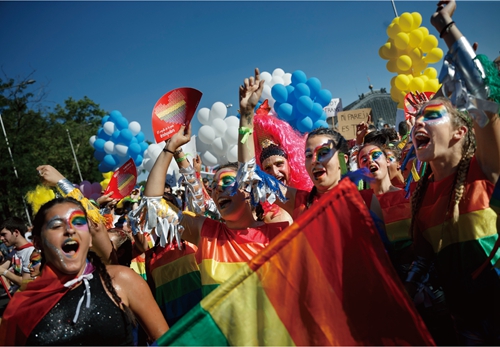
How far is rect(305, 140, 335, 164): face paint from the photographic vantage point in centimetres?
270

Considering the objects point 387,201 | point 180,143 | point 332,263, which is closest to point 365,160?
point 387,201

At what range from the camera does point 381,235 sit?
179 cm

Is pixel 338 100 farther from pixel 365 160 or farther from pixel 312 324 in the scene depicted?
pixel 312 324

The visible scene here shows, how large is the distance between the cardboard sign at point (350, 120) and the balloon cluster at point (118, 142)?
183 inches

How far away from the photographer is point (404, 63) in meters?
8.30

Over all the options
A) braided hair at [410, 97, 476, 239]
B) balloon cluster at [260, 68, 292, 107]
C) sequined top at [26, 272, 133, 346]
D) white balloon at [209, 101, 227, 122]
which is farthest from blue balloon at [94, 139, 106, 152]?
braided hair at [410, 97, 476, 239]

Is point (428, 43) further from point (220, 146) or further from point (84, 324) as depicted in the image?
point (84, 324)

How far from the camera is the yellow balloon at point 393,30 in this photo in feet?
27.8

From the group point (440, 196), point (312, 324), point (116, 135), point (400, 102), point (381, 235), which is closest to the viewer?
point (312, 324)

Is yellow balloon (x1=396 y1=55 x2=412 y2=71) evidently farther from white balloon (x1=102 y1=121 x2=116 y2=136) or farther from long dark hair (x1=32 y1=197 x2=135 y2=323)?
long dark hair (x1=32 y1=197 x2=135 y2=323)

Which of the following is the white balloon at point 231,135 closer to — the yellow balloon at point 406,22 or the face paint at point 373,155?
the yellow balloon at point 406,22

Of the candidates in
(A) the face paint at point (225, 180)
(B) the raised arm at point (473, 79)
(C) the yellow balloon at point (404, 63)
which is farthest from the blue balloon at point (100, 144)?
(B) the raised arm at point (473, 79)

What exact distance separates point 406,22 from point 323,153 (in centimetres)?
685

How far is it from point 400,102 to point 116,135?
6125 millimetres
